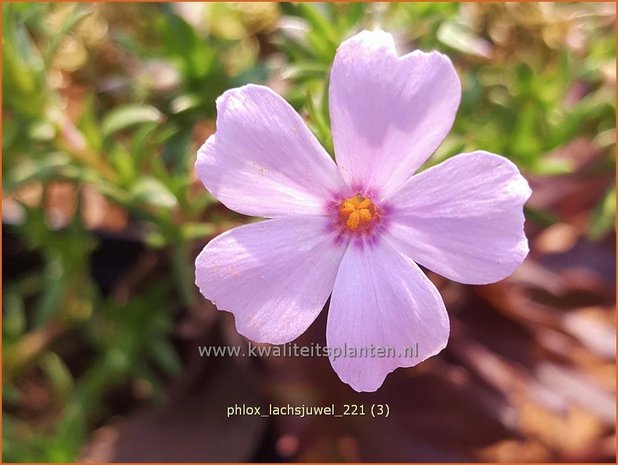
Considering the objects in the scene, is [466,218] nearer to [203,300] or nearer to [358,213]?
[358,213]

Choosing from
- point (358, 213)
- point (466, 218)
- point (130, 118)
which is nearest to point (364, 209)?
point (358, 213)

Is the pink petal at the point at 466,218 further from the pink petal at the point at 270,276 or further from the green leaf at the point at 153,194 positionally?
the green leaf at the point at 153,194

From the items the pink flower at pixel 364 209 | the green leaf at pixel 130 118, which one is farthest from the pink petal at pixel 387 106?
the green leaf at pixel 130 118

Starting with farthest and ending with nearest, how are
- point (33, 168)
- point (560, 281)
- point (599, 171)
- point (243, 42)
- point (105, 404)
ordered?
point (243, 42) → point (105, 404) → point (560, 281) → point (599, 171) → point (33, 168)

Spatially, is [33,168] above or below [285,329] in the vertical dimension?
above

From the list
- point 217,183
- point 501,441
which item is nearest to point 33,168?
point 217,183

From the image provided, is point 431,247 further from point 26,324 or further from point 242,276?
point 26,324

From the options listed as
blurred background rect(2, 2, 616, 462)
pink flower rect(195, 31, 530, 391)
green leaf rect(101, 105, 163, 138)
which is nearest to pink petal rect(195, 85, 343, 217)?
pink flower rect(195, 31, 530, 391)
